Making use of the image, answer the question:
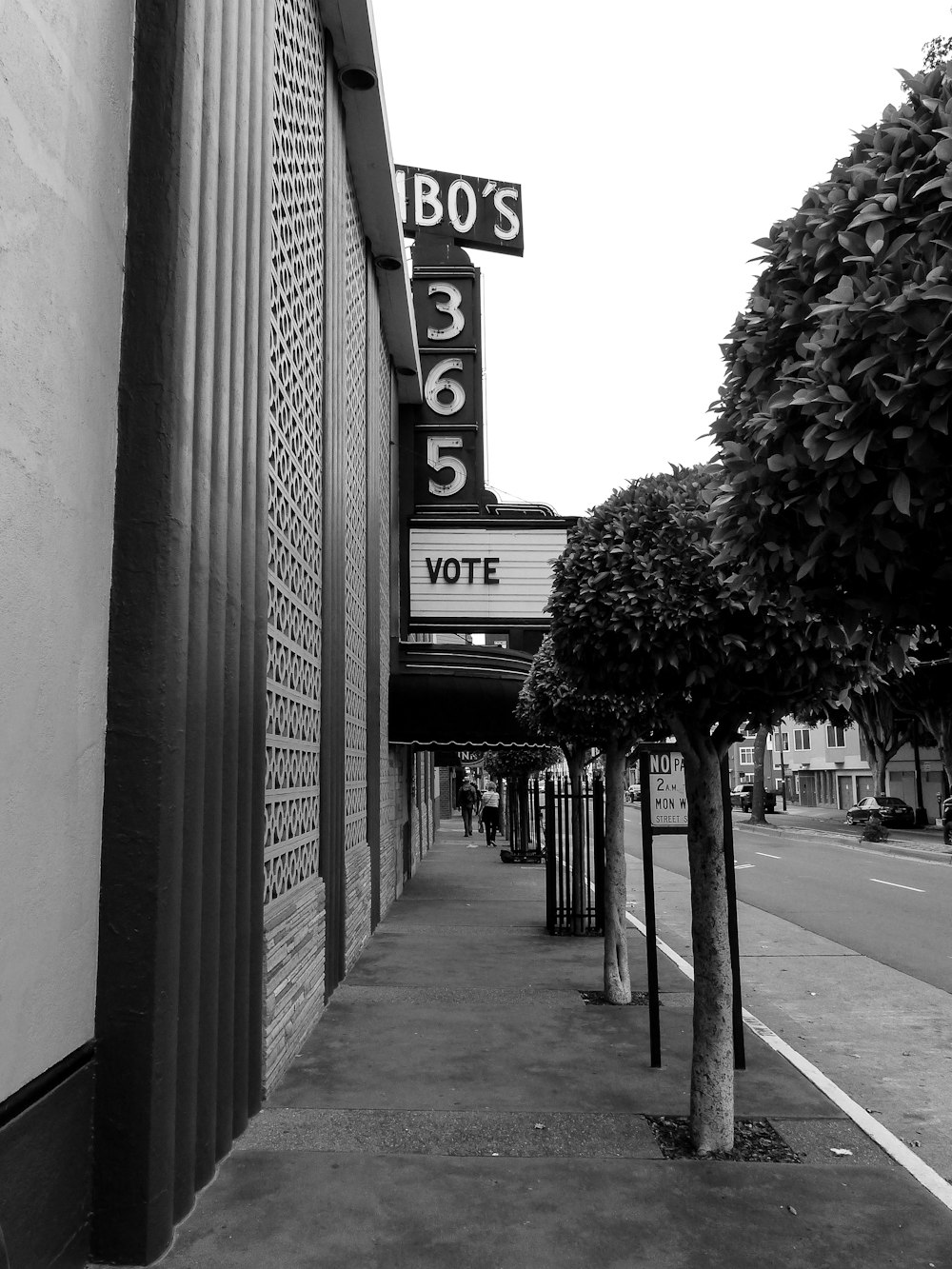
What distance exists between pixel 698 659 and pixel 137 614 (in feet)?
10.1

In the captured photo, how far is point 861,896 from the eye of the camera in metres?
17.9

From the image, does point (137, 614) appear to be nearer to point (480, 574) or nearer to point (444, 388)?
point (480, 574)

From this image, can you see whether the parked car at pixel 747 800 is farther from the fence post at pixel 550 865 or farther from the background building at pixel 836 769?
the fence post at pixel 550 865

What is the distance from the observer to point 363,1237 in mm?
4285

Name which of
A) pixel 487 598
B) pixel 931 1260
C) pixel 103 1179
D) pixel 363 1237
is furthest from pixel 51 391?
pixel 487 598

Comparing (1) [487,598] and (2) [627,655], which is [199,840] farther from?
(1) [487,598]

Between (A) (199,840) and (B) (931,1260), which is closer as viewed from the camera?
(B) (931,1260)

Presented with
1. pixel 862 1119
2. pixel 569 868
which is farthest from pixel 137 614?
pixel 569 868

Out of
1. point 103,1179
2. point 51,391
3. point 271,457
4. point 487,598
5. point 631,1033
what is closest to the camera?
point 51,391

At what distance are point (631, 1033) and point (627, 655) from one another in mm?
3550

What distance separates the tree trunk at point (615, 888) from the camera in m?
8.81

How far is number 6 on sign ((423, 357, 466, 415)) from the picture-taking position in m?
17.6

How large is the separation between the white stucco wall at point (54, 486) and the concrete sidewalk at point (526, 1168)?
1.54 metres

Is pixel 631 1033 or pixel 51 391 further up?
pixel 51 391
